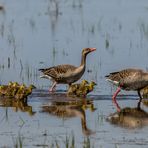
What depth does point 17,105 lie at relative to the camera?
14.7m

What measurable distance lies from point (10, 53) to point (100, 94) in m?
4.57

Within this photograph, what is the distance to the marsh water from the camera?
12164 millimetres

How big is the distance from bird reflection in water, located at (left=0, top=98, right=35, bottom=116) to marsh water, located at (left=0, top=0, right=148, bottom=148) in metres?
0.02

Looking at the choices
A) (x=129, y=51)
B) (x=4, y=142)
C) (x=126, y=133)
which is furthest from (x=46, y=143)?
(x=129, y=51)

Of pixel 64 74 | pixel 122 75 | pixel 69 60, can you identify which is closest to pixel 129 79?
pixel 122 75

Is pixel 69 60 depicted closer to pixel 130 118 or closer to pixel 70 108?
pixel 70 108

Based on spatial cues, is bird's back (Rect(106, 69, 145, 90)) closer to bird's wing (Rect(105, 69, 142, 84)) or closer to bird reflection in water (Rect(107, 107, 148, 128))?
bird's wing (Rect(105, 69, 142, 84))

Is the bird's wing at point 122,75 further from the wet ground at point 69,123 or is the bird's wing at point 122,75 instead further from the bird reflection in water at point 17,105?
the bird reflection in water at point 17,105

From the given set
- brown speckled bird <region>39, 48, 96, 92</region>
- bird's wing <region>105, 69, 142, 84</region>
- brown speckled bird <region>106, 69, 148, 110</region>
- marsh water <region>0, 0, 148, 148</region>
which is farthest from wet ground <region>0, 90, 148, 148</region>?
brown speckled bird <region>39, 48, 96, 92</region>

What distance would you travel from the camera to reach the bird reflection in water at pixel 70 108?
13807 mm

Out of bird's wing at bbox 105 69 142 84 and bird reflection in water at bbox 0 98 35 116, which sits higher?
bird's wing at bbox 105 69 142 84

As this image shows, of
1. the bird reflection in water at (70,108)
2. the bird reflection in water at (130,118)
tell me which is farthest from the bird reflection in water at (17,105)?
the bird reflection in water at (130,118)

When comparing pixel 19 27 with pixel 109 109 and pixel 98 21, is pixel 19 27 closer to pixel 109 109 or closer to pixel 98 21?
pixel 98 21

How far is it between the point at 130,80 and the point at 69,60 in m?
3.89
